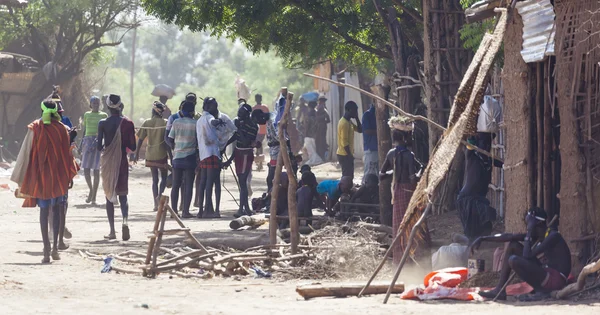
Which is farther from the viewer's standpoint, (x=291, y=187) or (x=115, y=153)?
(x=115, y=153)

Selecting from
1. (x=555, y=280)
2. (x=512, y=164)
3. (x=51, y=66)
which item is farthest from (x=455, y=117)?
(x=51, y=66)

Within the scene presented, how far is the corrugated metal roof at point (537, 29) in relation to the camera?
9516 millimetres

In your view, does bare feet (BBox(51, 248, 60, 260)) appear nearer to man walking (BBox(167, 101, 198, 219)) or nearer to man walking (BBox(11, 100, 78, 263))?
man walking (BBox(11, 100, 78, 263))

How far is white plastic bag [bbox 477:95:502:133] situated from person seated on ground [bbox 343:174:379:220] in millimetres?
2505

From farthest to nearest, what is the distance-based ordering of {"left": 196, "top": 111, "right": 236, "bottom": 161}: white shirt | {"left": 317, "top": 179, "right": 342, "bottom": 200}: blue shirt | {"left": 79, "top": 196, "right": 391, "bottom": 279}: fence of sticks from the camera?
{"left": 196, "top": 111, "right": 236, "bottom": 161}: white shirt, {"left": 317, "top": 179, "right": 342, "bottom": 200}: blue shirt, {"left": 79, "top": 196, "right": 391, "bottom": 279}: fence of sticks

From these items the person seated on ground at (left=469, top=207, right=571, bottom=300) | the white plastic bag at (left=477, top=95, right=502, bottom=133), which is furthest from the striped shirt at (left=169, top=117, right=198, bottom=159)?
the person seated on ground at (left=469, top=207, right=571, bottom=300)

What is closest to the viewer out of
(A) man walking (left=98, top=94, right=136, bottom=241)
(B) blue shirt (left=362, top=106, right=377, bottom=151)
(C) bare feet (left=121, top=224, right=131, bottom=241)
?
(A) man walking (left=98, top=94, right=136, bottom=241)

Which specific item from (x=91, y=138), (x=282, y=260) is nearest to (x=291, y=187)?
(x=282, y=260)

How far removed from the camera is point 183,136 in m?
16.2

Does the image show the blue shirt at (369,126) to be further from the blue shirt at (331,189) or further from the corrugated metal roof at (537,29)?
the corrugated metal roof at (537,29)

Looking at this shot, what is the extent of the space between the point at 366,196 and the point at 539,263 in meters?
5.60

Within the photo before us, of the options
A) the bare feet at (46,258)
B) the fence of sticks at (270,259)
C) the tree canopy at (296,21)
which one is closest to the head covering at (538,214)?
the fence of sticks at (270,259)

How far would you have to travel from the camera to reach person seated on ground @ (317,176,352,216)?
14562mm

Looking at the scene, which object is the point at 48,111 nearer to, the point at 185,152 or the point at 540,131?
the point at 185,152
